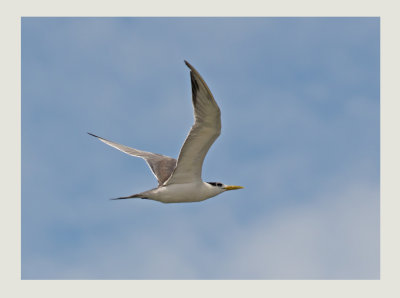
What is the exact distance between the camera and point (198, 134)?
1524 cm

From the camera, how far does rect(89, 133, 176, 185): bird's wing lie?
58.2ft

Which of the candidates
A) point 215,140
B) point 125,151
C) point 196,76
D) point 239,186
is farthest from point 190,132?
point 125,151

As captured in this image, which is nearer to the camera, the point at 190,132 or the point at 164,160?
the point at 190,132

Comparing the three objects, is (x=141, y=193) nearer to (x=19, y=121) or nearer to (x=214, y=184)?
(x=214, y=184)

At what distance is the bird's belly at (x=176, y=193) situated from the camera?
16.4 meters

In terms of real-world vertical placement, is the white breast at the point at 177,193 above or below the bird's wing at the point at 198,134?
below

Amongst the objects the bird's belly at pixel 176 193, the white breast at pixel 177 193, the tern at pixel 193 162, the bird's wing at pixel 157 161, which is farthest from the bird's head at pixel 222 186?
the bird's wing at pixel 157 161

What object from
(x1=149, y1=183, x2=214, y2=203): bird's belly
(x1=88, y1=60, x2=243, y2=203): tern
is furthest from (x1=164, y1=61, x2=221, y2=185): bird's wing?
(x1=149, y1=183, x2=214, y2=203): bird's belly

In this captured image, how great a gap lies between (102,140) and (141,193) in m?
3.40

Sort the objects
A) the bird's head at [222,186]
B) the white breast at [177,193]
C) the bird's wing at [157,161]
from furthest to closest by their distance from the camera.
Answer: the bird's wing at [157,161] < the bird's head at [222,186] < the white breast at [177,193]

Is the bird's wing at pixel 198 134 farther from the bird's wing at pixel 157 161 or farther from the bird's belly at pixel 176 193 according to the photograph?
the bird's wing at pixel 157 161

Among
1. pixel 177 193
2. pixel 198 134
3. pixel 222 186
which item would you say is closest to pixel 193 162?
pixel 177 193

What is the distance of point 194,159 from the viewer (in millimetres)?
16047

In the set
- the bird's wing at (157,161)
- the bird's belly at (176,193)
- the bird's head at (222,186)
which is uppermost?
the bird's wing at (157,161)
